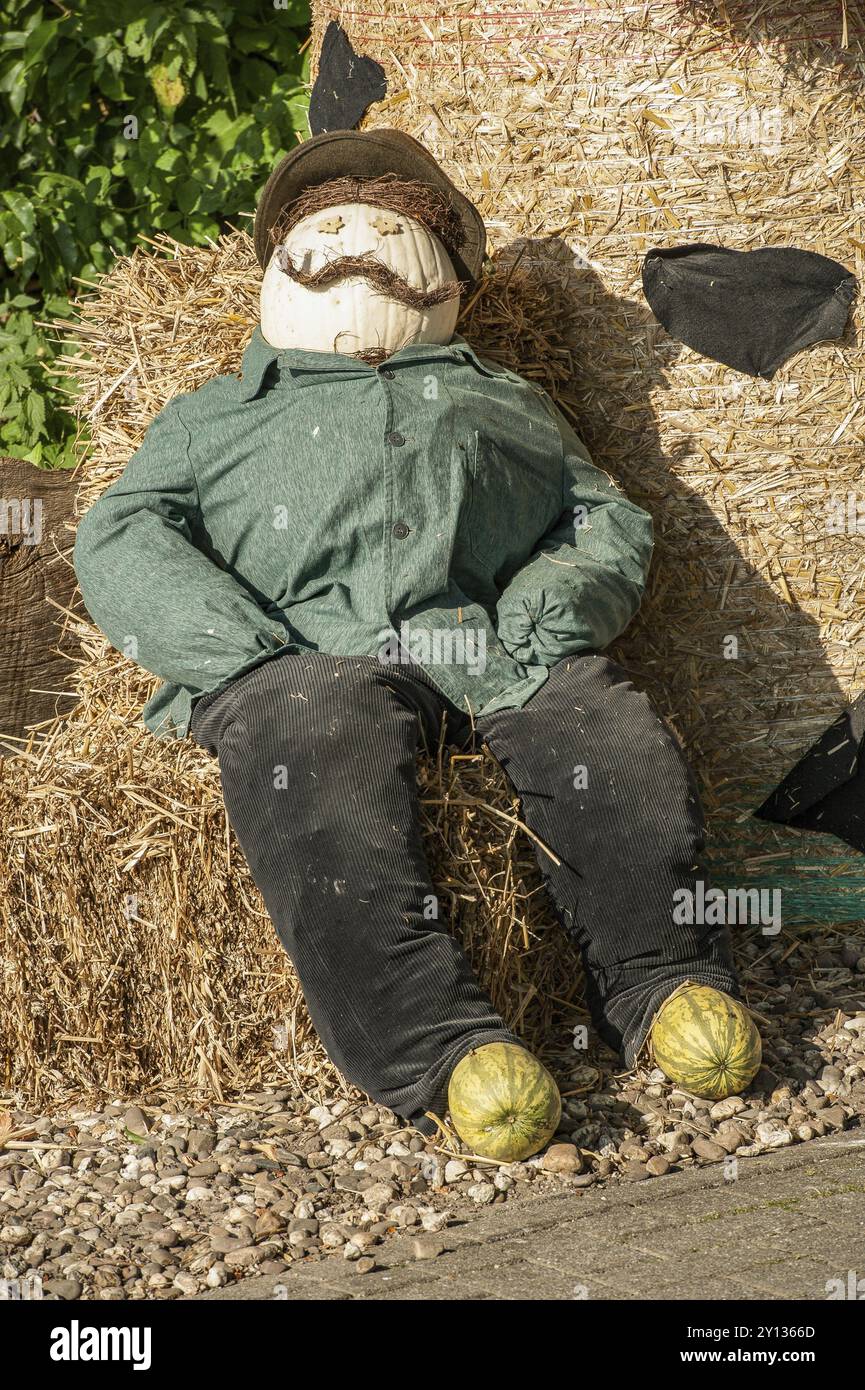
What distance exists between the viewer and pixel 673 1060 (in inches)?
122

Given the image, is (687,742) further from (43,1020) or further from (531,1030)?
(43,1020)

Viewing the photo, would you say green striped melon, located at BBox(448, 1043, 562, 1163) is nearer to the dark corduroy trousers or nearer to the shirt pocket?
the dark corduroy trousers

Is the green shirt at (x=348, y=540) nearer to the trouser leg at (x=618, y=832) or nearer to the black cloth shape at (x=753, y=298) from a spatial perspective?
the trouser leg at (x=618, y=832)

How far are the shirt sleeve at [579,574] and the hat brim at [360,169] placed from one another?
0.44 metres

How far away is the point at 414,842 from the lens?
10.0ft

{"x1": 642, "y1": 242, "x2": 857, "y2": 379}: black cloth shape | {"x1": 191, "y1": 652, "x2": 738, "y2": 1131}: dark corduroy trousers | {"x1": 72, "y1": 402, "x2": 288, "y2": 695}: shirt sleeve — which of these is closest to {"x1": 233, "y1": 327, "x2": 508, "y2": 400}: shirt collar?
{"x1": 72, "y1": 402, "x2": 288, "y2": 695}: shirt sleeve

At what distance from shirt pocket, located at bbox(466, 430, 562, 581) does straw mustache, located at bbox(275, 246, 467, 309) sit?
Result: 1.05 feet

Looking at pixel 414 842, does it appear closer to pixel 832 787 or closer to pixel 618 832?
pixel 618 832

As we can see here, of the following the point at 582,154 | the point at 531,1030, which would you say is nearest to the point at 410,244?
the point at 582,154

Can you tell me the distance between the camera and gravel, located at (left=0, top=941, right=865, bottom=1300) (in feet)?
8.67

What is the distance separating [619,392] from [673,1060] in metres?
1.69

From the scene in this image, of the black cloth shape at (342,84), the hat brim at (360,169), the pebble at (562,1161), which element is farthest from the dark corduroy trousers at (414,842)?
the black cloth shape at (342,84)

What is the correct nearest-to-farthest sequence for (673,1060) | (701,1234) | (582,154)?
(701,1234), (673,1060), (582,154)

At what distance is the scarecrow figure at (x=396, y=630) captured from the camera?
2990 millimetres
